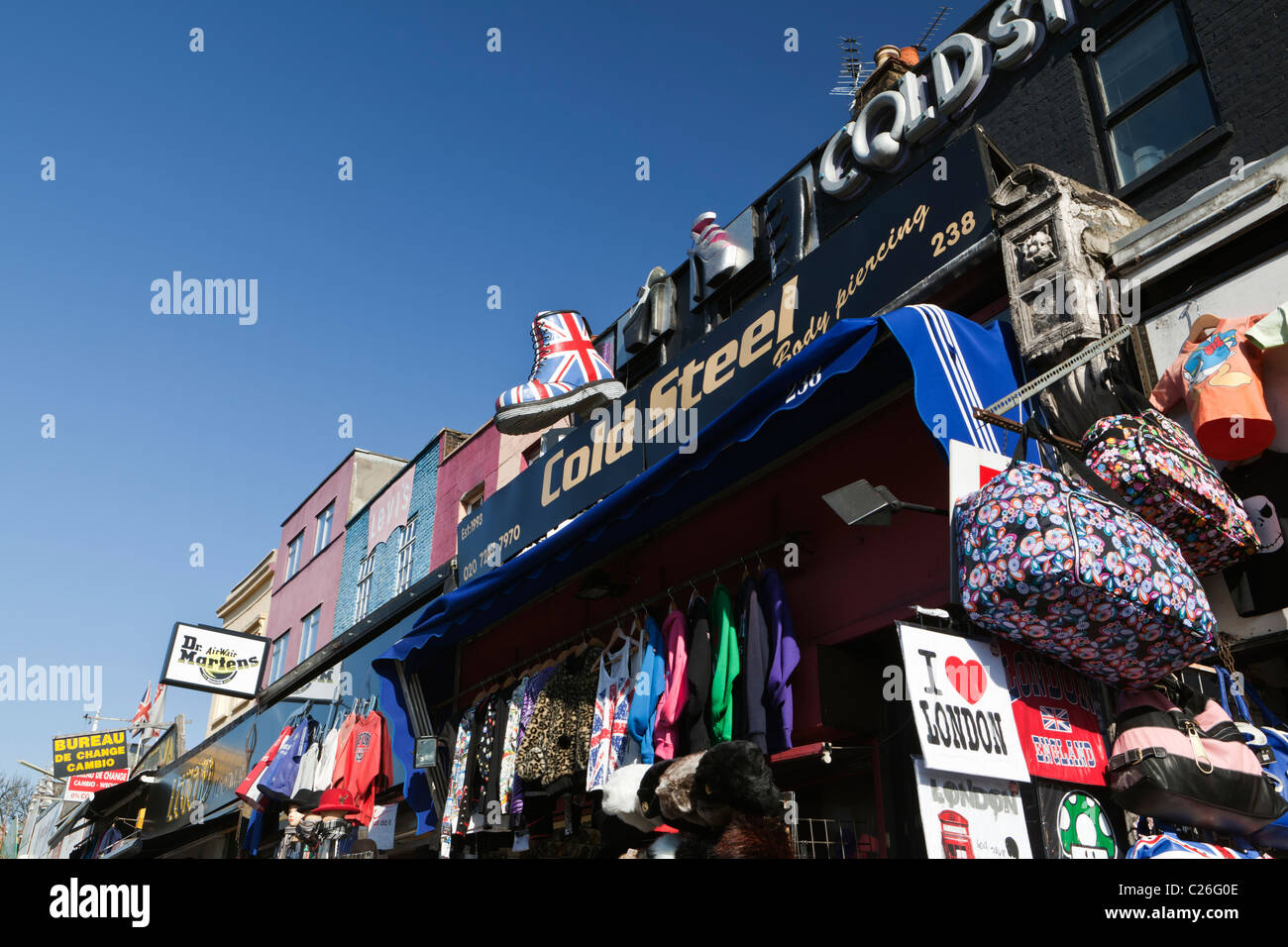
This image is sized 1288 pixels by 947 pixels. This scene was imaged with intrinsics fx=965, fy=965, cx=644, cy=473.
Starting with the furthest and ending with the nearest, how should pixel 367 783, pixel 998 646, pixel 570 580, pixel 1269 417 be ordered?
1. pixel 367 783
2. pixel 570 580
3. pixel 1269 417
4. pixel 998 646

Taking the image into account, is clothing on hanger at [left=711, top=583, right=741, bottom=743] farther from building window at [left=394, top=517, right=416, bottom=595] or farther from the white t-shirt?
building window at [left=394, top=517, right=416, bottom=595]

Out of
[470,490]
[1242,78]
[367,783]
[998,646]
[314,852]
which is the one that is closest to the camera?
[998,646]

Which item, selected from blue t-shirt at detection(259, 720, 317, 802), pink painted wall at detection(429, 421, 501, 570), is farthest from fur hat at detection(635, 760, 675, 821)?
pink painted wall at detection(429, 421, 501, 570)

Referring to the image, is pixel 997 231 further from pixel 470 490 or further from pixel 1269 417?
pixel 470 490

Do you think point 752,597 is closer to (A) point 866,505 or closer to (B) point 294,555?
(A) point 866,505

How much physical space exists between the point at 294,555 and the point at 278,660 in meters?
2.55

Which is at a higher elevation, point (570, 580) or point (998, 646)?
point (570, 580)

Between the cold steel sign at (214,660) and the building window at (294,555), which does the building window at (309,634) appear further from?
the building window at (294,555)

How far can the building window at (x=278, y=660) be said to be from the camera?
22.5m

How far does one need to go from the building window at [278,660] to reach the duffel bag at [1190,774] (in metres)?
21.0

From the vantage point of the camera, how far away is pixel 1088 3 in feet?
25.1

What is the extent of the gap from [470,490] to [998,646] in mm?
12538

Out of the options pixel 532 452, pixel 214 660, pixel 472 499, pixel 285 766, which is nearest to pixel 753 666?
pixel 532 452
